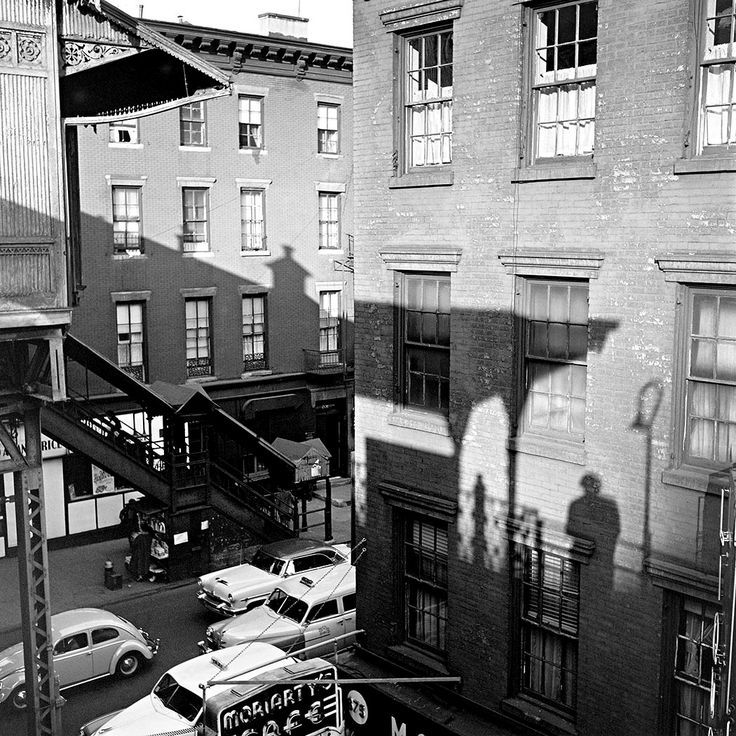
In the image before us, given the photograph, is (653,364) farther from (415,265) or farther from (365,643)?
(365,643)

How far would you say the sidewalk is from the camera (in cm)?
2311

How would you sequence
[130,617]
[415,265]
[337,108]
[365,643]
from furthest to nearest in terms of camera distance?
[337,108], [130,617], [365,643], [415,265]

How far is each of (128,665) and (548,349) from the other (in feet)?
40.5

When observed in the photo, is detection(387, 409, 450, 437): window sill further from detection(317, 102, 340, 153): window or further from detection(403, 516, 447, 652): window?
detection(317, 102, 340, 153): window

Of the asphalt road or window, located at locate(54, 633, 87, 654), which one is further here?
window, located at locate(54, 633, 87, 654)

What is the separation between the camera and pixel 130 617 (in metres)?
22.2

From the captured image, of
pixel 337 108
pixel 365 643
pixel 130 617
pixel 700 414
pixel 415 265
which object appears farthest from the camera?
pixel 337 108

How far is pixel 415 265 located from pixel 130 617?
1373 centimetres

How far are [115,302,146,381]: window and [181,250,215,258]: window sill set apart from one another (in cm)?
216

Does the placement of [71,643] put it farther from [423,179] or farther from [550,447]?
[423,179]

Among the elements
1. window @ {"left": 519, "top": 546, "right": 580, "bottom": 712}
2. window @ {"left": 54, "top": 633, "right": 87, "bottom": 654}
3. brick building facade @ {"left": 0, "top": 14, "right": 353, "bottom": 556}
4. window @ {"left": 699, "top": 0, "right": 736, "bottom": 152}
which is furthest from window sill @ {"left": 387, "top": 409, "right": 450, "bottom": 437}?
brick building facade @ {"left": 0, "top": 14, "right": 353, "bottom": 556}

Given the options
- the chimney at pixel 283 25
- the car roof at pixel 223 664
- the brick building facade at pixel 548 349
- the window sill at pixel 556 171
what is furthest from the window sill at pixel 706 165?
the chimney at pixel 283 25

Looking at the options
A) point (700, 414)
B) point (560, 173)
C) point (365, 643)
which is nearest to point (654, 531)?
point (700, 414)

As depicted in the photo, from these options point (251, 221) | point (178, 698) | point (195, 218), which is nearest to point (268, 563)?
point (178, 698)
